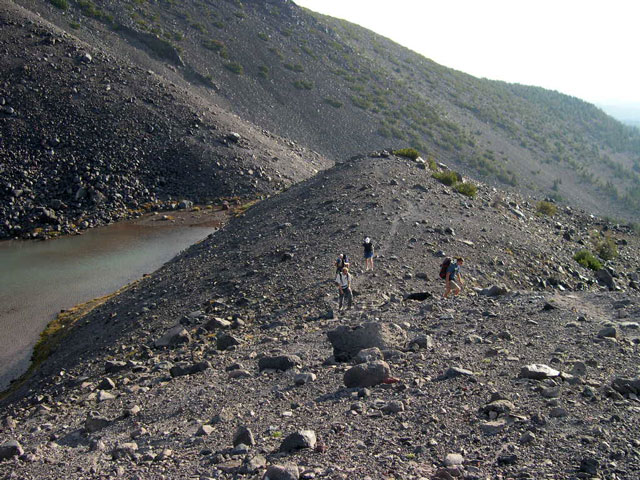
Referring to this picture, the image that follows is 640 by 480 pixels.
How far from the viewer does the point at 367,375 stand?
11.4 m

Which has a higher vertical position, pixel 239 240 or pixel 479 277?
pixel 479 277

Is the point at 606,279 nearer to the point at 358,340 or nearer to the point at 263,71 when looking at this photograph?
the point at 358,340

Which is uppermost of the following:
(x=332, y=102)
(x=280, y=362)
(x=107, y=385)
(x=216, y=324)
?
(x=332, y=102)

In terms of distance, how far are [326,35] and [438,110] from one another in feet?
75.8

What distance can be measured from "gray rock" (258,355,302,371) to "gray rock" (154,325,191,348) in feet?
15.9

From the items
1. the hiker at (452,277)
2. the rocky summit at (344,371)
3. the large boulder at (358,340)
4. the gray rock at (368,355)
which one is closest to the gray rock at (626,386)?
the rocky summit at (344,371)

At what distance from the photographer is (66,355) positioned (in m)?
20.2

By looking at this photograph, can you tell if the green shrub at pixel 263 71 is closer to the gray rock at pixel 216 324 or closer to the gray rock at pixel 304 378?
the gray rock at pixel 216 324

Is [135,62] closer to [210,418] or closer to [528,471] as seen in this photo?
[210,418]

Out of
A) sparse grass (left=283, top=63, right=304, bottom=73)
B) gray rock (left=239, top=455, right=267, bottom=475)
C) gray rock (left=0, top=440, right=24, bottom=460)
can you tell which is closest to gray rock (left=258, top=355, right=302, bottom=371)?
gray rock (left=239, top=455, right=267, bottom=475)

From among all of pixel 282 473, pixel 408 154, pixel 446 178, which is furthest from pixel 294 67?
pixel 282 473

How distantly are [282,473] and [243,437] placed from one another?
1567 mm

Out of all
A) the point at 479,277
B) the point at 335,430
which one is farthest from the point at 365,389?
the point at 479,277

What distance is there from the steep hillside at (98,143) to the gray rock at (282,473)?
35.9 m
